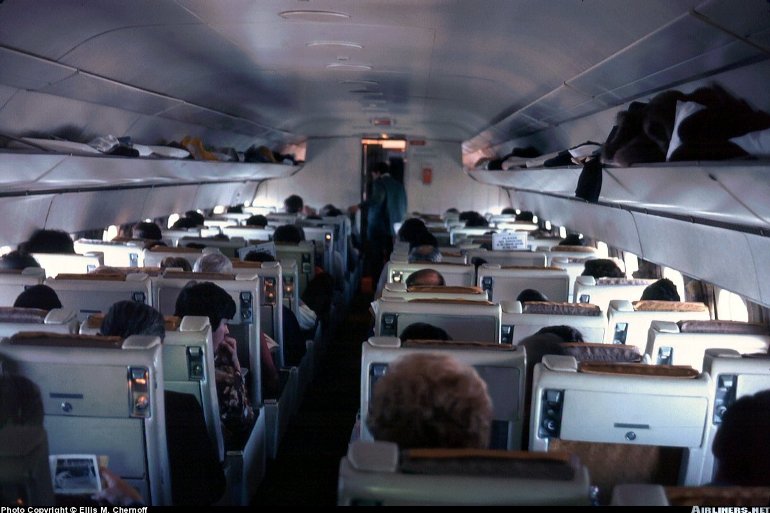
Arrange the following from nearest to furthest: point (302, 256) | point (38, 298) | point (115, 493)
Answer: point (115, 493) < point (38, 298) < point (302, 256)

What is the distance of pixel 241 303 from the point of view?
5969 millimetres

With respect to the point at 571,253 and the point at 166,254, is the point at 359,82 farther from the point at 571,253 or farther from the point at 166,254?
the point at 166,254

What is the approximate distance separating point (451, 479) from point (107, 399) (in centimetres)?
197

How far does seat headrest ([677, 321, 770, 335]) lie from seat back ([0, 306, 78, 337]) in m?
3.40

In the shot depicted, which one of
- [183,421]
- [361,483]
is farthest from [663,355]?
[361,483]

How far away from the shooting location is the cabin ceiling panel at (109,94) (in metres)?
7.97

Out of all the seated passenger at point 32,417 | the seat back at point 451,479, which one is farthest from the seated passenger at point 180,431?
the seat back at point 451,479

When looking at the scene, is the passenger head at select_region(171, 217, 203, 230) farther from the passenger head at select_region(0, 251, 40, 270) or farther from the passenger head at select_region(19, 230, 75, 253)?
the passenger head at select_region(0, 251, 40, 270)

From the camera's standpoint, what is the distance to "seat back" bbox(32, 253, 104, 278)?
24.4ft

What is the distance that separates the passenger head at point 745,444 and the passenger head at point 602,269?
5219 millimetres

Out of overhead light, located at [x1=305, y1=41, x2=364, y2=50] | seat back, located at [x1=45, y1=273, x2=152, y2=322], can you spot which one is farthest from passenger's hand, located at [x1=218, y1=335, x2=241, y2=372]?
overhead light, located at [x1=305, y1=41, x2=364, y2=50]

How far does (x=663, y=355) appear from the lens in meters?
4.52

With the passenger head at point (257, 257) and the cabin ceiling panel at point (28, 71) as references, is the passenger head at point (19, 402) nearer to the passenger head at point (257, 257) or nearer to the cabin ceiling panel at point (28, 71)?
the cabin ceiling panel at point (28, 71)

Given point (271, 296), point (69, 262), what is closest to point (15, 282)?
point (69, 262)
